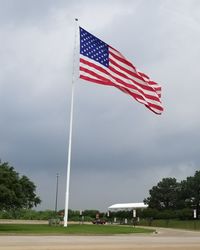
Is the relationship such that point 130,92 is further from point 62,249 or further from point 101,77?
point 62,249

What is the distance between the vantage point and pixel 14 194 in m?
44.8

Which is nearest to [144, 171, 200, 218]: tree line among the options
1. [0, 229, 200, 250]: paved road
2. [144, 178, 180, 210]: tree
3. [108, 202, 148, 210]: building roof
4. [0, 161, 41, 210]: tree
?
[144, 178, 180, 210]: tree

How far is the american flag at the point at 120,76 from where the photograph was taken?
3216cm

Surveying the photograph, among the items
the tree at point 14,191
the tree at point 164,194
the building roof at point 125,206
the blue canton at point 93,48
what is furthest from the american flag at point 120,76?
the building roof at point 125,206

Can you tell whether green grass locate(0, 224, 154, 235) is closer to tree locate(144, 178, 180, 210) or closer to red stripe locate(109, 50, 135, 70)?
red stripe locate(109, 50, 135, 70)

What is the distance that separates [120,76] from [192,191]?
73313 millimetres

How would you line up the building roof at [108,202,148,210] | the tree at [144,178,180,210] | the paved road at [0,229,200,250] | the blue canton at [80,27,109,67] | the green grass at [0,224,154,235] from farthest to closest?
the building roof at [108,202,148,210] < the tree at [144,178,180,210] < the green grass at [0,224,154,235] < the blue canton at [80,27,109,67] < the paved road at [0,229,200,250]

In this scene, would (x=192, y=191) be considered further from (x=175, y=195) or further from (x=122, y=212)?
(x=122, y=212)

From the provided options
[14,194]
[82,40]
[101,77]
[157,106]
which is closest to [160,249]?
[157,106]

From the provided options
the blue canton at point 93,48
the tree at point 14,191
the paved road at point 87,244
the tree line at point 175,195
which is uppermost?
the blue canton at point 93,48

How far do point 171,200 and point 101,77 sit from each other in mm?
81522

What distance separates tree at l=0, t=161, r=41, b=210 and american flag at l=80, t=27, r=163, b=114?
48.6 ft

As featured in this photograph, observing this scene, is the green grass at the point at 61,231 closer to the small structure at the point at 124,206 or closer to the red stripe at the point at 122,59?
the red stripe at the point at 122,59

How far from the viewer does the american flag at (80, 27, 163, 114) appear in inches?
1266
